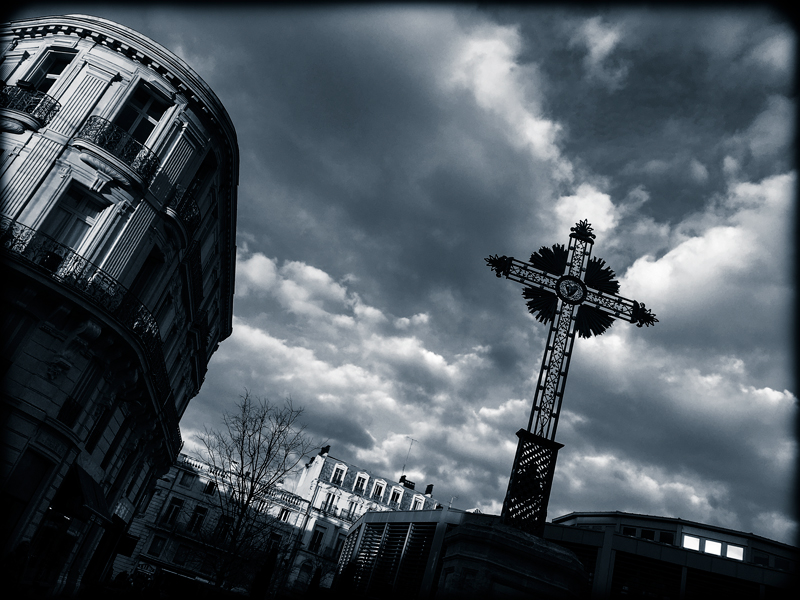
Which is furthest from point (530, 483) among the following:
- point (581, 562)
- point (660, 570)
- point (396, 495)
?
point (396, 495)

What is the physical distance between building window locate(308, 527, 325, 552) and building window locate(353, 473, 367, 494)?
26.0 feet

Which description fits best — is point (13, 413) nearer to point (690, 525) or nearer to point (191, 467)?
point (690, 525)

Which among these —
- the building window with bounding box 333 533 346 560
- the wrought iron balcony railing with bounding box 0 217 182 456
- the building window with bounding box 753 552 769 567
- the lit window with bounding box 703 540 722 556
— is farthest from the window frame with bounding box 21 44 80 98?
the building window with bounding box 333 533 346 560

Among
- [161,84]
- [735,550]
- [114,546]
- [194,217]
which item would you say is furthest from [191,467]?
[735,550]

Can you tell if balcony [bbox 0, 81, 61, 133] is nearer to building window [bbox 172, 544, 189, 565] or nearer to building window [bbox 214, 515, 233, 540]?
building window [bbox 214, 515, 233, 540]

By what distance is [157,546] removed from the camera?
50.3 meters

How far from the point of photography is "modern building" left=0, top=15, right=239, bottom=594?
590 inches

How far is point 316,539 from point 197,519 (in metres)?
13.2

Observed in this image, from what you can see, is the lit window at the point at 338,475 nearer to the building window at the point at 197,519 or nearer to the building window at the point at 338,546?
the building window at the point at 338,546

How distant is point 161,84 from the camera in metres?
19.8

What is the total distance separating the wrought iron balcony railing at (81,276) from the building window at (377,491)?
172 feet

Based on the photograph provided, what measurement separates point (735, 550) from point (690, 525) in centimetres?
276

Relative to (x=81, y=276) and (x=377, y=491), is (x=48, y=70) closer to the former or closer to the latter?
(x=81, y=276)

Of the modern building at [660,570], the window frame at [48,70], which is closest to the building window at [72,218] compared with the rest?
the window frame at [48,70]
